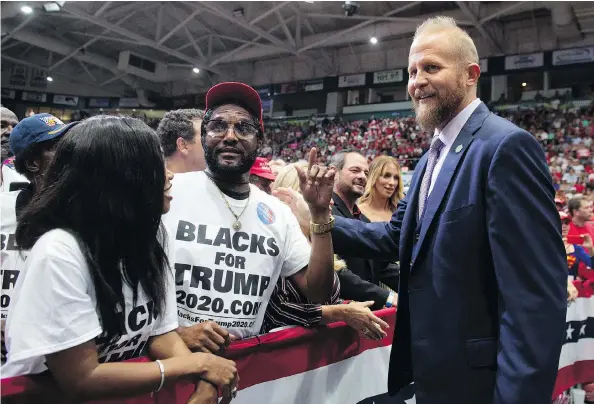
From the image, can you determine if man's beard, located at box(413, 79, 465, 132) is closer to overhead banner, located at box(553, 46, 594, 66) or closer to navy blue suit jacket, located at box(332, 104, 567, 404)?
navy blue suit jacket, located at box(332, 104, 567, 404)

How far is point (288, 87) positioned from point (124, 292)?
22189mm

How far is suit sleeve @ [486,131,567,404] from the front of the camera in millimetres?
1173

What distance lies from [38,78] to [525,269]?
2971cm

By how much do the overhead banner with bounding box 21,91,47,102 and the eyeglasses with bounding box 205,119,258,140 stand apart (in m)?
28.3

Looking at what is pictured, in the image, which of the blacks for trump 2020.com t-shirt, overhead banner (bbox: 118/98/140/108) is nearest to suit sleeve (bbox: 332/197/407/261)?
the blacks for trump 2020.com t-shirt

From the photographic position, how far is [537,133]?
50.7 ft

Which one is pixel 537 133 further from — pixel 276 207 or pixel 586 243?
pixel 276 207

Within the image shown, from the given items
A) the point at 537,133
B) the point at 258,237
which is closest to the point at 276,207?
the point at 258,237

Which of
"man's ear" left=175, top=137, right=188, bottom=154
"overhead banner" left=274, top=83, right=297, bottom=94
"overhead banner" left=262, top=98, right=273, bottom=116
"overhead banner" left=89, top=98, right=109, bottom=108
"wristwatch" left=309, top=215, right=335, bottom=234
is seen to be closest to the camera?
"wristwatch" left=309, top=215, right=335, bottom=234

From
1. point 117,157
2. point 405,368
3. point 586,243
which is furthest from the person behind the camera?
point 586,243

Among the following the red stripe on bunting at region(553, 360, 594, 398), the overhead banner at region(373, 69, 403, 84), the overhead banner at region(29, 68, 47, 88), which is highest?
the overhead banner at region(29, 68, 47, 88)

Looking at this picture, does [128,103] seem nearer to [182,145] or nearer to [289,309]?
[182,145]

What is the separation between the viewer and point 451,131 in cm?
154

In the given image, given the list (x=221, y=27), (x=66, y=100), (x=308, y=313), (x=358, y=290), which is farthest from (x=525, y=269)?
(x=66, y=100)
